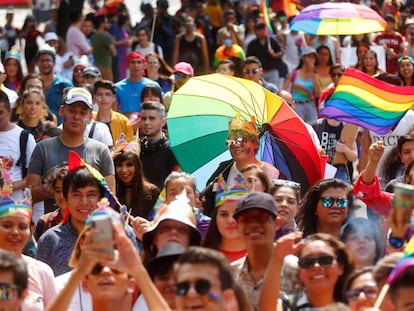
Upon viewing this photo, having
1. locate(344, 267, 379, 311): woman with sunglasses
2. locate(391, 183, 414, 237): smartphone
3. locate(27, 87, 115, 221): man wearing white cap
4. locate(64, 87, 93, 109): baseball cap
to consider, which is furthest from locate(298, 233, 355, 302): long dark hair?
locate(64, 87, 93, 109): baseball cap

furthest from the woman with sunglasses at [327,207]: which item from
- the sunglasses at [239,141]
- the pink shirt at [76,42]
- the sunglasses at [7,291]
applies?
the pink shirt at [76,42]

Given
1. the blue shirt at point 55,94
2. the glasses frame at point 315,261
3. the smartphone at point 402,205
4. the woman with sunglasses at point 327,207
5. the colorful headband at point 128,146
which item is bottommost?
the blue shirt at point 55,94

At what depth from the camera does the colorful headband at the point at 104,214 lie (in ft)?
21.5

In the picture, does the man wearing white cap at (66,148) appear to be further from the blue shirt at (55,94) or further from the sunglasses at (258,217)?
the blue shirt at (55,94)

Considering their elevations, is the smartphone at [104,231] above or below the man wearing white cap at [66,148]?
above

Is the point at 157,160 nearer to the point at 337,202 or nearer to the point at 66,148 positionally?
the point at 66,148

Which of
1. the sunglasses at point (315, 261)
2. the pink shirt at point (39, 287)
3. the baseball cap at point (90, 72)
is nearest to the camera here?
the sunglasses at point (315, 261)

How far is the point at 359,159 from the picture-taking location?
12.9 m

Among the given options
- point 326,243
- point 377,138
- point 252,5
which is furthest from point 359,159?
point 252,5

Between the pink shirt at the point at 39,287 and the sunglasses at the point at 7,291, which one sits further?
the pink shirt at the point at 39,287

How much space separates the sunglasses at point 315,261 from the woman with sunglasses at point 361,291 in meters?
0.17

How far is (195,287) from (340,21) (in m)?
10.6

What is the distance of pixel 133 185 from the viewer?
10.6 m

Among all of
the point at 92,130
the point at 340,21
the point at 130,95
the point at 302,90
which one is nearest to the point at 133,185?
the point at 92,130
